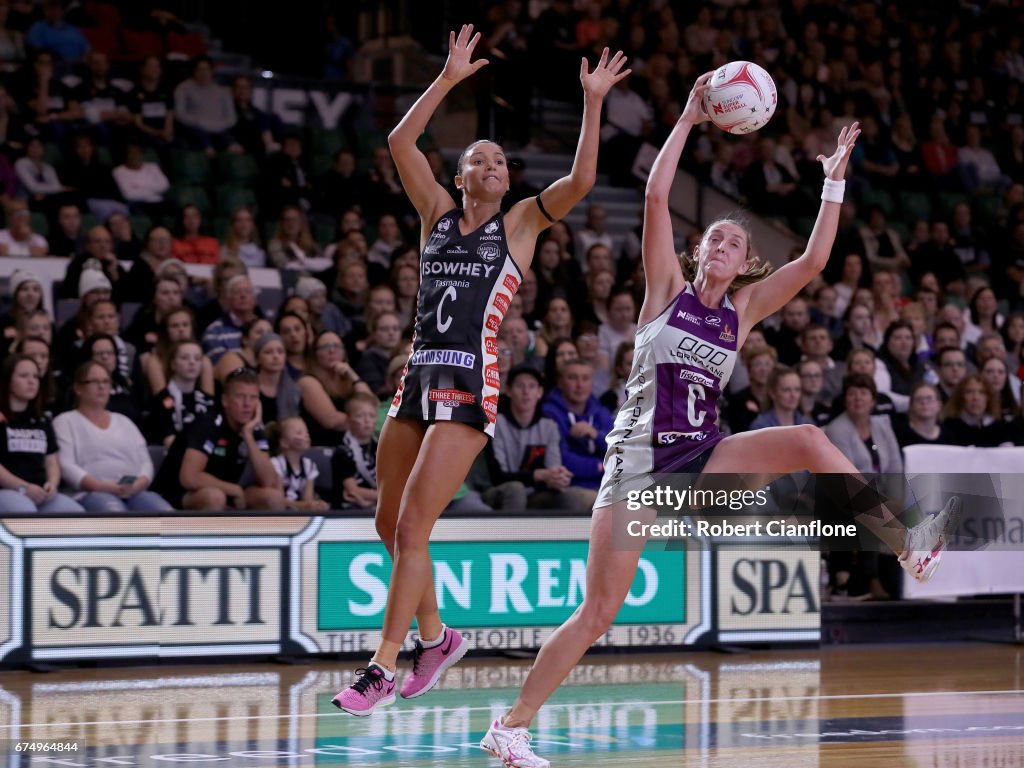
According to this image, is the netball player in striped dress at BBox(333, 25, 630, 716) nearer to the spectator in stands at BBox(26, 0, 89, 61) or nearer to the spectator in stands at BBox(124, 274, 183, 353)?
the spectator in stands at BBox(124, 274, 183, 353)

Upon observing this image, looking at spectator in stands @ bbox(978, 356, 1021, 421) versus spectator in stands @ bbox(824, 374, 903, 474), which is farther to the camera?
spectator in stands @ bbox(978, 356, 1021, 421)

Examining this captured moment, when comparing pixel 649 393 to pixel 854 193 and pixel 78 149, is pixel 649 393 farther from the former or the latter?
pixel 854 193

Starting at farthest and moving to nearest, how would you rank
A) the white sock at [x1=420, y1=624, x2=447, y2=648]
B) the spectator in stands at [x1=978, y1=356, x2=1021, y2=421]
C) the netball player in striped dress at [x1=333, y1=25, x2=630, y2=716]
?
the spectator in stands at [x1=978, y1=356, x2=1021, y2=421], the white sock at [x1=420, y1=624, x2=447, y2=648], the netball player in striped dress at [x1=333, y1=25, x2=630, y2=716]

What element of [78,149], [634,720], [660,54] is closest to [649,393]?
[634,720]

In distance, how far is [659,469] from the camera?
5.91 m

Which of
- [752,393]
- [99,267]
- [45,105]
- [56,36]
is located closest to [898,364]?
[752,393]

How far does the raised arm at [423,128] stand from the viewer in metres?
6.53

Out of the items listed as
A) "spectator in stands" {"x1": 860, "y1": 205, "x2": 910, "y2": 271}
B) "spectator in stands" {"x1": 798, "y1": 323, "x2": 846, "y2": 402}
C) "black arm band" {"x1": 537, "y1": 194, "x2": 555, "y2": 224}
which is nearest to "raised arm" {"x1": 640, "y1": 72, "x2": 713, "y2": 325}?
"black arm band" {"x1": 537, "y1": 194, "x2": 555, "y2": 224}

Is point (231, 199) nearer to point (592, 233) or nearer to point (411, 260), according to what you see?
point (411, 260)

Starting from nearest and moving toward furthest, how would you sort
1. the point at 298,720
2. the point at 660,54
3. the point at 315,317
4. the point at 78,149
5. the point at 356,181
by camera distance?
the point at 298,720
the point at 315,317
the point at 78,149
the point at 356,181
the point at 660,54

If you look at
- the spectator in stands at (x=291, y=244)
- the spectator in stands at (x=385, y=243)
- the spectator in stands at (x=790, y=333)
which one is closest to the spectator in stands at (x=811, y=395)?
the spectator in stands at (x=790, y=333)

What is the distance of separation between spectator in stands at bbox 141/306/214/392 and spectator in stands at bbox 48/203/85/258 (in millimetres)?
2203

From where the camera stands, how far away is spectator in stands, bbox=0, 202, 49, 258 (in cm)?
1239

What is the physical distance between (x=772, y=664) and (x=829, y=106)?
396 inches
